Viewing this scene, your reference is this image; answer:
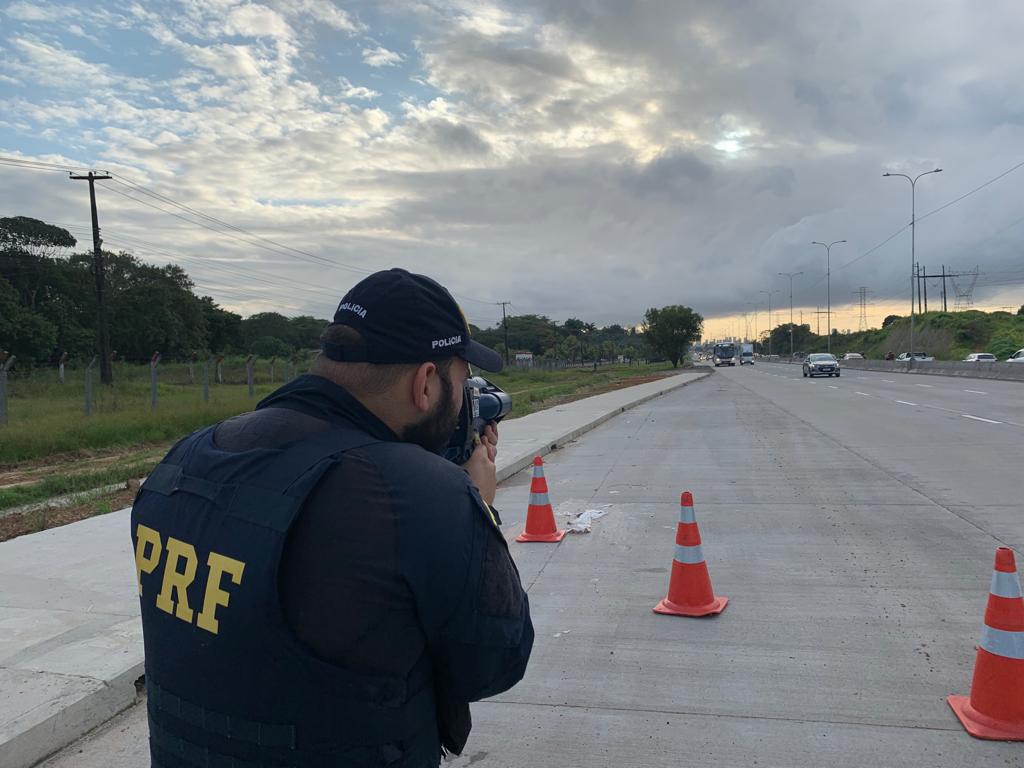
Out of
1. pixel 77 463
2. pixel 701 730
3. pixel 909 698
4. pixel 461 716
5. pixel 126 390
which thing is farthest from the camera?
pixel 126 390

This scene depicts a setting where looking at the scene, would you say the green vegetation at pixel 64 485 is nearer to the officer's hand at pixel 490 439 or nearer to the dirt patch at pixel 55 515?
the dirt patch at pixel 55 515

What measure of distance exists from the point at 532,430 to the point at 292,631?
15.4 metres

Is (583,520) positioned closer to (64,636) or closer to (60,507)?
(64,636)

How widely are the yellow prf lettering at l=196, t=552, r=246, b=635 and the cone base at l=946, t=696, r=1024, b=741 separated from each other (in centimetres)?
352

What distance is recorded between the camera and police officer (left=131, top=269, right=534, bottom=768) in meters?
1.36

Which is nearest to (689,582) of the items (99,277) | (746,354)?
(99,277)

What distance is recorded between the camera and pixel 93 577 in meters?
5.86

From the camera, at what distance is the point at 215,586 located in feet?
4.59

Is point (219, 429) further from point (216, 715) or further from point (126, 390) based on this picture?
point (126, 390)

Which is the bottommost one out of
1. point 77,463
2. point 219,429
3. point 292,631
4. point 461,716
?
point 77,463

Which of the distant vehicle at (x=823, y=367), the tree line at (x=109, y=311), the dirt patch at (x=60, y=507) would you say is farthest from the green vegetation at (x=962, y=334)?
the dirt patch at (x=60, y=507)

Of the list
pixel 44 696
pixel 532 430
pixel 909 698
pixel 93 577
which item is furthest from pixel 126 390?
pixel 909 698

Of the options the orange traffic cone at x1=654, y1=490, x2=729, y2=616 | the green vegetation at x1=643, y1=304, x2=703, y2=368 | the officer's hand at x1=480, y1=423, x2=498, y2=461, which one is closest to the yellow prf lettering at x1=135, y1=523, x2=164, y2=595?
the officer's hand at x1=480, y1=423, x2=498, y2=461

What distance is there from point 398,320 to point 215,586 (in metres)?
0.62
